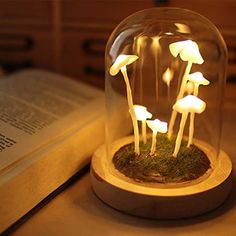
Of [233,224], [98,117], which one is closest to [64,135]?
[98,117]

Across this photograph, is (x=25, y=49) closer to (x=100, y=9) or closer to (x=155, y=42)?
(x=100, y=9)

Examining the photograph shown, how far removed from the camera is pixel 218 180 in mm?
727

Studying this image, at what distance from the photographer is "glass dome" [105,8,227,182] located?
0.77 meters

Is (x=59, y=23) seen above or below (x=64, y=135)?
above

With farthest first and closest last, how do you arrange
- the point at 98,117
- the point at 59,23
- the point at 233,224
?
1. the point at 59,23
2. the point at 98,117
3. the point at 233,224

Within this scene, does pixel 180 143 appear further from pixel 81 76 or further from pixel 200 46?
pixel 81 76

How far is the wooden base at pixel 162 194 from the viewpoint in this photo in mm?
682

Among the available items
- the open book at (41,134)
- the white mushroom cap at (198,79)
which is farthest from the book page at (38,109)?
the white mushroom cap at (198,79)

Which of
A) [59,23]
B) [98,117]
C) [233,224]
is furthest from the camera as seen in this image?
[59,23]

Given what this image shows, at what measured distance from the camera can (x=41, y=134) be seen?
2.66 ft

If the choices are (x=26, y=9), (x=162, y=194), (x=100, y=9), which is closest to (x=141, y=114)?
(x=162, y=194)

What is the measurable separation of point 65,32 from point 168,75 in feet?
1.15

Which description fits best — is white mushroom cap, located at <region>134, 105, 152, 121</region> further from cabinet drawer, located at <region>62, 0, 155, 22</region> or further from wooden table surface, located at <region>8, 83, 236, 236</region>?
cabinet drawer, located at <region>62, 0, 155, 22</region>

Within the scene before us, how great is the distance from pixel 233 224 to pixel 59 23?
71cm
